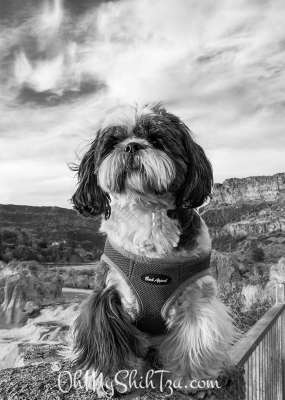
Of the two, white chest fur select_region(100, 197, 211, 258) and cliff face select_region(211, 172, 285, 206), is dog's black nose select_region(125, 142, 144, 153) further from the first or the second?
cliff face select_region(211, 172, 285, 206)

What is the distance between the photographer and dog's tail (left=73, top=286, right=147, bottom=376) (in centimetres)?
209

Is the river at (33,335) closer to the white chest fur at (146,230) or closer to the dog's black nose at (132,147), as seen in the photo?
the white chest fur at (146,230)

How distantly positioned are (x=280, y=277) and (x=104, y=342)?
8.36 m

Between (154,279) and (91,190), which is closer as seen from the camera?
(154,279)

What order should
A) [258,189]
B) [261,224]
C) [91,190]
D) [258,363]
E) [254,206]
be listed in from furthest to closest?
[258,189], [254,206], [261,224], [258,363], [91,190]

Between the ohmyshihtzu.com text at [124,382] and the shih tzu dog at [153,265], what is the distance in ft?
0.11

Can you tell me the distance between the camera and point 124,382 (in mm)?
2016

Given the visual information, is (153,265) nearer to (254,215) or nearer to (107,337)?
(107,337)

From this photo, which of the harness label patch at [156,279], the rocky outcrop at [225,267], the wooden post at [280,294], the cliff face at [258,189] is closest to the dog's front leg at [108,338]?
the harness label patch at [156,279]

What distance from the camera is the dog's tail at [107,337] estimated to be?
6.84 feet

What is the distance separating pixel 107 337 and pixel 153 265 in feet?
1.38

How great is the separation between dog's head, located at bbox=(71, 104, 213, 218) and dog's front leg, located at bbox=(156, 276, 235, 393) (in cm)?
49

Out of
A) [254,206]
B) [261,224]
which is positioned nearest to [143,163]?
[261,224]

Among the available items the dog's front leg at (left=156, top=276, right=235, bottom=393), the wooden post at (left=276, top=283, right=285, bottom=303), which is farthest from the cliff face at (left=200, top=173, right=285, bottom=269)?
the dog's front leg at (left=156, top=276, right=235, bottom=393)
